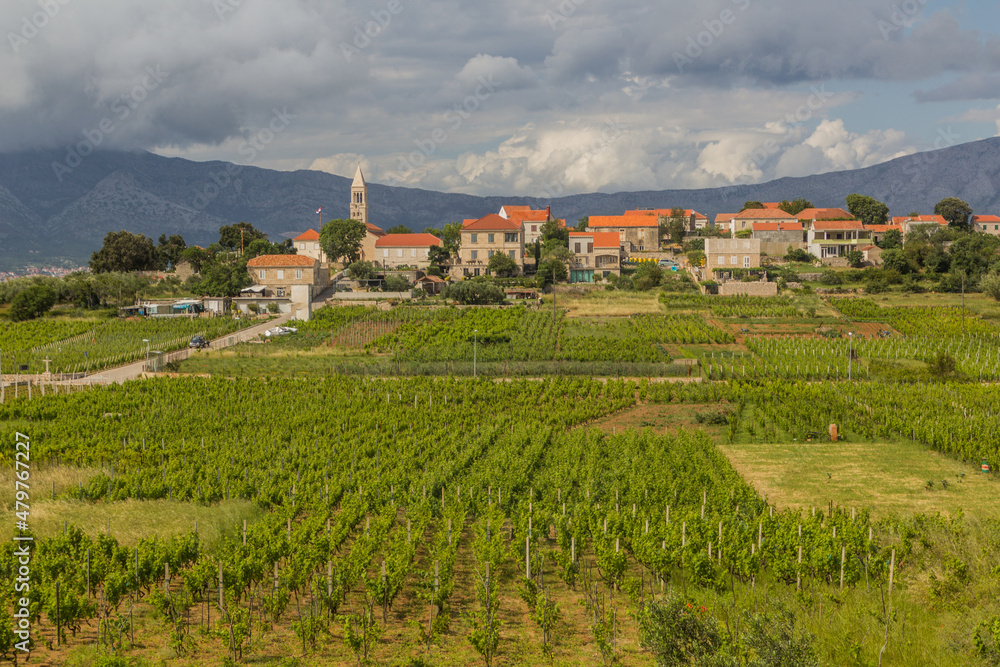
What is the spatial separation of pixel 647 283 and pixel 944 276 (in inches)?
1008

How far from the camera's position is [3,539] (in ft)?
50.2

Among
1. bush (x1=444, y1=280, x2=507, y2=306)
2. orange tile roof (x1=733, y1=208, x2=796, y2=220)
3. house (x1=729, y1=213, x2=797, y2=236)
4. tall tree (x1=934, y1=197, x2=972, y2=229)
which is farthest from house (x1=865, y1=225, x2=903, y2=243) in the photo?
bush (x1=444, y1=280, x2=507, y2=306)

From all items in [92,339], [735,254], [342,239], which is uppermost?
[342,239]

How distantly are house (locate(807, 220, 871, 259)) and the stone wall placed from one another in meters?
17.7

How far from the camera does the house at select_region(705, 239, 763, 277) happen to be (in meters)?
74.6

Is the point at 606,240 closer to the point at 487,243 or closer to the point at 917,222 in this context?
the point at 487,243

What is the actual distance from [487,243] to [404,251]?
1220 cm

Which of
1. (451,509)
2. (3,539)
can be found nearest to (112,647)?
(3,539)

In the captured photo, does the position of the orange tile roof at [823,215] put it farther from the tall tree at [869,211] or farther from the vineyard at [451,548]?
the vineyard at [451,548]

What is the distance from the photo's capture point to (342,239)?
280 feet

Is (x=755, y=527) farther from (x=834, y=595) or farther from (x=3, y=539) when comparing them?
(x=3, y=539)

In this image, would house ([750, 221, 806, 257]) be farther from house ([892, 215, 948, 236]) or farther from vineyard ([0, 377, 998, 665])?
vineyard ([0, 377, 998, 665])

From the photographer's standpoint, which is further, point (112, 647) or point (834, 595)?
point (834, 595)

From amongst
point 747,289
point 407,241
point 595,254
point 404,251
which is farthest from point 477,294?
point 407,241
